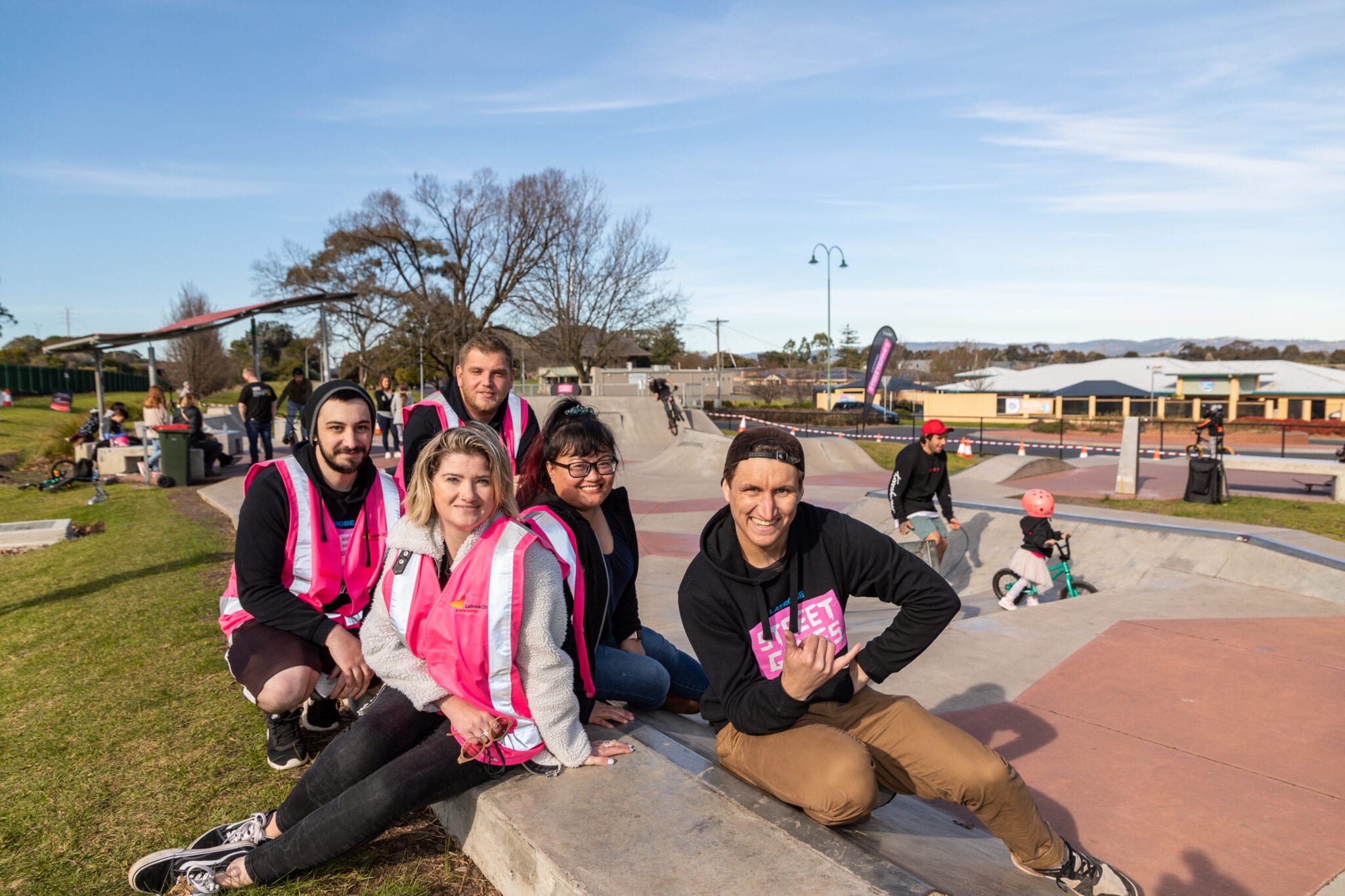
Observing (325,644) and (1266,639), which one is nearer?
(325,644)

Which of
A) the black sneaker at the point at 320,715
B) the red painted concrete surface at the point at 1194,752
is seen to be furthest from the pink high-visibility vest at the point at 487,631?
the red painted concrete surface at the point at 1194,752

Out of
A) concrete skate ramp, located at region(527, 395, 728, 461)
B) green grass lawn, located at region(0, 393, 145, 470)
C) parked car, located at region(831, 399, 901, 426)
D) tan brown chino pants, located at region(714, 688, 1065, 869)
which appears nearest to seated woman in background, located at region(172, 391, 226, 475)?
green grass lawn, located at region(0, 393, 145, 470)

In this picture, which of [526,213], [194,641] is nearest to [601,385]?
[526,213]

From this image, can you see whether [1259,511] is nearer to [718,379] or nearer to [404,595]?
[404,595]

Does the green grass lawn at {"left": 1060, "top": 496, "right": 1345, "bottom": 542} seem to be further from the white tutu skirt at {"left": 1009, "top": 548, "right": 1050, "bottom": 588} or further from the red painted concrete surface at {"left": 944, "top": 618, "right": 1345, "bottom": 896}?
the red painted concrete surface at {"left": 944, "top": 618, "right": 1345, "bottom": 896}

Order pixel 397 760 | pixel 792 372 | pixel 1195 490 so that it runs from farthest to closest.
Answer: pixel 792 372
pixel 1195 490
pixel 397 760

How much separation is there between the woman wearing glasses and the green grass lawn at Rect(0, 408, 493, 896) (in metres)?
0.83

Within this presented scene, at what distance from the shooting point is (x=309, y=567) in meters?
3.23

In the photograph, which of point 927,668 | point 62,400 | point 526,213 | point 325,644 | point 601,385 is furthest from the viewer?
point 526,213

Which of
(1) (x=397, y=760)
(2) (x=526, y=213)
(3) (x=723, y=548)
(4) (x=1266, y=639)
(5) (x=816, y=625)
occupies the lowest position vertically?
(4) (x=1266, y=639)

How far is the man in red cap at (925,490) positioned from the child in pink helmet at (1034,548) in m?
0.98

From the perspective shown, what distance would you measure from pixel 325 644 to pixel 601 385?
2886cm

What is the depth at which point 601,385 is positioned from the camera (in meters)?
31.8

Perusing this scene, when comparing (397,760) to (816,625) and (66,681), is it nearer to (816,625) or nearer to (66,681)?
(816,625)
